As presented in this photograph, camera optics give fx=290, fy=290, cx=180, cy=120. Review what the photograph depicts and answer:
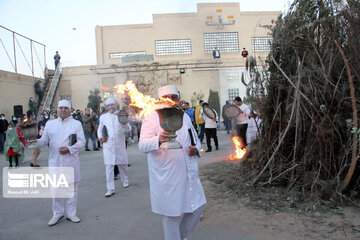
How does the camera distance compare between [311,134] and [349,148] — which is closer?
[349,148]

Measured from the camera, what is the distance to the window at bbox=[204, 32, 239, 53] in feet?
119

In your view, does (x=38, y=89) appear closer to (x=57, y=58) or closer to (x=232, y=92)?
(x=57, y=58)

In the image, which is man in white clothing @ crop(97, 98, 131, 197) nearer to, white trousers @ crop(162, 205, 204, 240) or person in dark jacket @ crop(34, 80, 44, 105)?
white trousers @ crop(162, 205, 204, 240)

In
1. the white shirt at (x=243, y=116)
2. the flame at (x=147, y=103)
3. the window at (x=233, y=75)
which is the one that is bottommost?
the white shirt at (x=243, y=116)

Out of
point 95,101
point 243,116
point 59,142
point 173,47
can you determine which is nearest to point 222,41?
point 173,47

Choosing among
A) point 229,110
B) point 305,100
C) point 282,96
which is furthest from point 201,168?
point 305,100

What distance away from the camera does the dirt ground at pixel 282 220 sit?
393 centimetres

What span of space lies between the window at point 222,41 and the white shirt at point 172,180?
34.1m

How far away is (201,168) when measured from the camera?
834 centimetres

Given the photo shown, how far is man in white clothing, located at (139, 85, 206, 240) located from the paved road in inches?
36.0

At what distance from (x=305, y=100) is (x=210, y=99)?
24973 millimetres

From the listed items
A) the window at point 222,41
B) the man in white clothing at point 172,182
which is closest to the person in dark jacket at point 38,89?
the window at point 222,41

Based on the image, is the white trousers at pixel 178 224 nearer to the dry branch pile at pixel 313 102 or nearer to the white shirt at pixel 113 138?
the dry branch pile at pixel 313 102

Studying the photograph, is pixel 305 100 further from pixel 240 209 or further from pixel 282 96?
pixel 240 209
